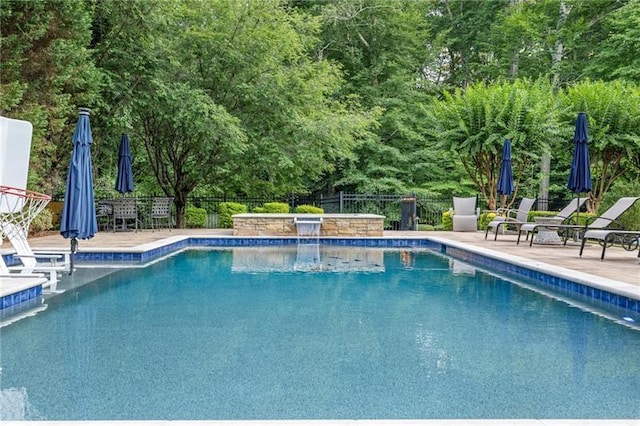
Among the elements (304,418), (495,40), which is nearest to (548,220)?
(304,418)

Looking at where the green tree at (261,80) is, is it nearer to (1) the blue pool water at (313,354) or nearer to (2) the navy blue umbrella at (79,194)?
(2) the navy blue umbrella at (79,194)

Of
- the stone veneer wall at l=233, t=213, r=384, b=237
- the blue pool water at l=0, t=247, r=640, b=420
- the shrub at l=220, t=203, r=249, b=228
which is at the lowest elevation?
the blue pool water at l=0, t=247, r=640, b=420

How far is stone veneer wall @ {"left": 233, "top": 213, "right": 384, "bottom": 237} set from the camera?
1269 centimetres

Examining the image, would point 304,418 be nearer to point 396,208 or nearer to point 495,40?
point 396,208

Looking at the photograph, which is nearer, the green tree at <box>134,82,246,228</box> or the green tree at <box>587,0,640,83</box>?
the green tree at <box>134,82,246,228</box>

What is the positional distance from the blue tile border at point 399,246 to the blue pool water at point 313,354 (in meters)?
0.39

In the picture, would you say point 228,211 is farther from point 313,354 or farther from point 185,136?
point 313,354

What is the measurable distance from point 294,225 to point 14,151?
6.91 meters

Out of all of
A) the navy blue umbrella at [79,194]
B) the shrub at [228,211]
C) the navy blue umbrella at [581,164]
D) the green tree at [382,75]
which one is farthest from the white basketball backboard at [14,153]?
the green tree at [382,75]

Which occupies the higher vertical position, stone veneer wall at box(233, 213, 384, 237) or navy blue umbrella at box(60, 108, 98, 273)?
navy blue umbrella at box(60, 108, 98, 273)

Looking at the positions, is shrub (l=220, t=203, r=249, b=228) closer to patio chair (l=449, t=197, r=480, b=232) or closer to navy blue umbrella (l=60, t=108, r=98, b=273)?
patio chair (l=449, t=197, r=480, b=232)

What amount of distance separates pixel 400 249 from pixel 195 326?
25.2 feet

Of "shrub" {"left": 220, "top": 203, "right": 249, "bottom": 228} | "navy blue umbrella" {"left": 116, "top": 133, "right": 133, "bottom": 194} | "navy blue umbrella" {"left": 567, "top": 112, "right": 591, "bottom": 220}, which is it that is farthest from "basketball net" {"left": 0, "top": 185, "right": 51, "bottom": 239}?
"navy blue umbrella" {"left": 567, "top": 112, "right": 591, "bottom": 220}

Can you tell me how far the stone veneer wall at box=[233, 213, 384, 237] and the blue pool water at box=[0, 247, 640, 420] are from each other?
604cm
